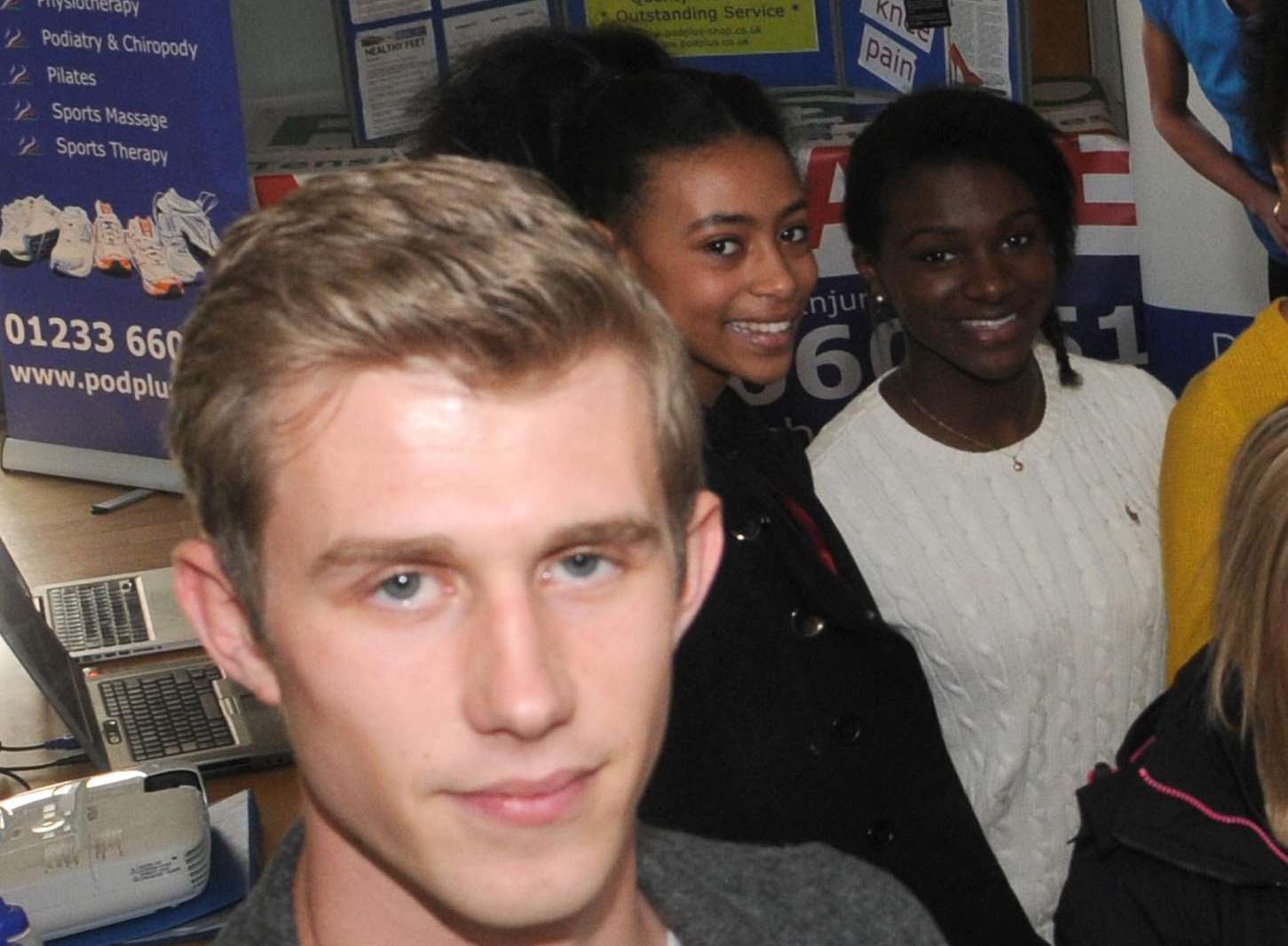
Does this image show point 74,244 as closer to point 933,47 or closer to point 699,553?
point 933,47

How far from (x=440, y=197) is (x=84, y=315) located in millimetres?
3699

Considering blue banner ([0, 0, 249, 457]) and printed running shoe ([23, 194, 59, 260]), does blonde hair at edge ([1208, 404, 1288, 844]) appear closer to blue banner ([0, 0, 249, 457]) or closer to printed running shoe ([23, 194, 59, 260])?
blue banner ([0, 0, 249, 457])

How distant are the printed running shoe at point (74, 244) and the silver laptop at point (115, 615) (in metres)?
1.40

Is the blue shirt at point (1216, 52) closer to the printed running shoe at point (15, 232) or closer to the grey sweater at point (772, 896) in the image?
the grey sweater at point (772, 896)

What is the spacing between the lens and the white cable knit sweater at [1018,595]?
2.07m

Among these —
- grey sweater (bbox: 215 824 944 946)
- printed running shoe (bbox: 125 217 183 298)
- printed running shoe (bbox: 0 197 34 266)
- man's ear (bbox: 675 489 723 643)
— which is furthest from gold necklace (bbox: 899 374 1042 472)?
printed running shoe (bbox: 0 197 34 266)

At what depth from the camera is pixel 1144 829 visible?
1660 mm

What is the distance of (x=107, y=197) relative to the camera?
14.1ft

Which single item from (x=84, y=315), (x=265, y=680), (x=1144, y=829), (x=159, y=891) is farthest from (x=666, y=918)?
(x=84, y=315)

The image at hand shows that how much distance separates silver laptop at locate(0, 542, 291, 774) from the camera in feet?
7.29

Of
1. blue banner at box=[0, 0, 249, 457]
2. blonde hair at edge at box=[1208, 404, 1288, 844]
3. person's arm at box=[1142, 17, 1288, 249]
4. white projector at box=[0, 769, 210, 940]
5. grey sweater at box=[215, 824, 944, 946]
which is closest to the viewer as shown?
grey sweater at box=[215, 824, 944, 946]

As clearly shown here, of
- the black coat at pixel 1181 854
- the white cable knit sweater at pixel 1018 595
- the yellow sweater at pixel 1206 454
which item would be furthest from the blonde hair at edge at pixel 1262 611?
the white cable knit sweater at pixel 1018 595

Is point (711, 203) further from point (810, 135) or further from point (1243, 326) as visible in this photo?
point (810, 135)

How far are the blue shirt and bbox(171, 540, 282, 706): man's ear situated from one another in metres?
2.79
